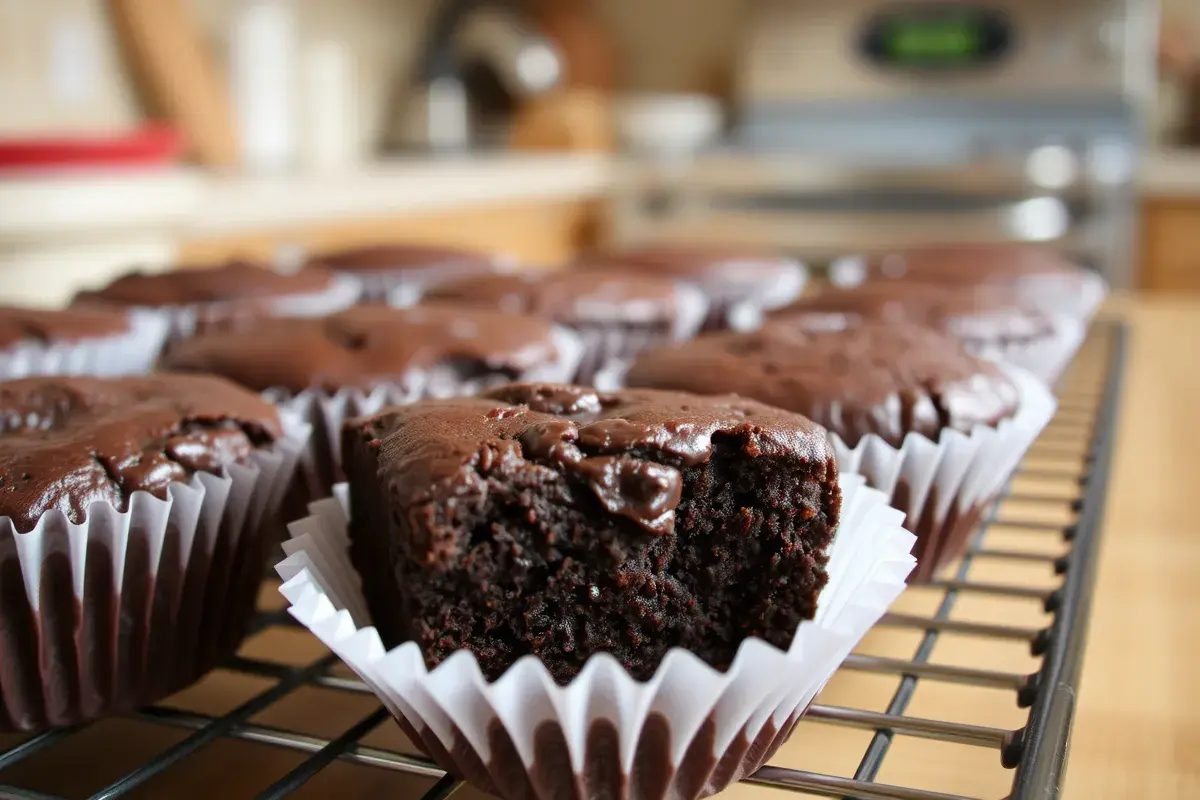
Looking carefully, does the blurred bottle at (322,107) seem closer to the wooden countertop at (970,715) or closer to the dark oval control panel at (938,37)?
the dark oval control panel at (938,37)

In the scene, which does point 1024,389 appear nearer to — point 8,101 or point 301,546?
point 301,546

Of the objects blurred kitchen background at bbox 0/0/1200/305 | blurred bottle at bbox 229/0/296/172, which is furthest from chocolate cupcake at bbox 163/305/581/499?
blurred bottle at bbox 229/0/296/172

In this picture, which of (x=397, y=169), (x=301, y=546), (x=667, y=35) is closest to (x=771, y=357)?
(x=301, y=546)

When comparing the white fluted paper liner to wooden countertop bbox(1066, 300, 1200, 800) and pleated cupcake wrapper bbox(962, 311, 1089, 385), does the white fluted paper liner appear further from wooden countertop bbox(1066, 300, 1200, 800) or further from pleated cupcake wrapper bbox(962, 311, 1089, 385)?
wooden countertop bbox(1066, 300, 1200, 800)

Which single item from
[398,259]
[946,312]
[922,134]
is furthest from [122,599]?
[922,134]

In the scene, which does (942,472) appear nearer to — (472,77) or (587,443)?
(587,443)

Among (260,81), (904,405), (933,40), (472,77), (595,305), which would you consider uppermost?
(933,40)
